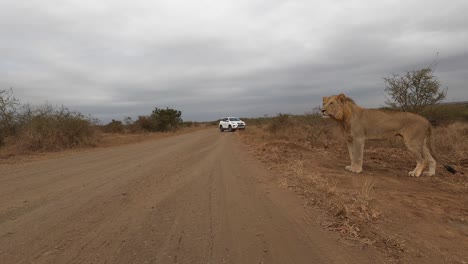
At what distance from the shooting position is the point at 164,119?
58.0 meters

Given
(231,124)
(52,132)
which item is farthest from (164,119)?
(52,132)

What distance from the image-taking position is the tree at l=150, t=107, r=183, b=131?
5684cm

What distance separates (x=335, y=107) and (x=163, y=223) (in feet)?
21.6

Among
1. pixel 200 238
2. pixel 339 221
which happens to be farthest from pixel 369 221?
pixel 200 238

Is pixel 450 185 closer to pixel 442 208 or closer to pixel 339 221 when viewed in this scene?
pixel 442 208

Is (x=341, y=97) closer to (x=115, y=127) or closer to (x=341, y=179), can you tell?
(x=341, y=179)

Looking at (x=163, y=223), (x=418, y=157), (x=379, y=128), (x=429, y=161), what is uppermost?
(x=379, y=128)

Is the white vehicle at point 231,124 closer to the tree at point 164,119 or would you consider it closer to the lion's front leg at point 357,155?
the tree at point 164,119

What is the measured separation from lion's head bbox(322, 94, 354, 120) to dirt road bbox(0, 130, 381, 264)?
9.08ft

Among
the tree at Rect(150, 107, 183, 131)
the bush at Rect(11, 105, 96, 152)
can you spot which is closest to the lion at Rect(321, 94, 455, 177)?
the bush at Rect(11, 105, 96, 152)

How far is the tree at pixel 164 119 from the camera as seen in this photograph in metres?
56.8

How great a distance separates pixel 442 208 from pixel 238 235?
3.70 m

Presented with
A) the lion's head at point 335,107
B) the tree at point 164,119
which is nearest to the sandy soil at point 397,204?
the lion's head at point 335,107

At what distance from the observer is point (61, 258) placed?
13.4 ft
